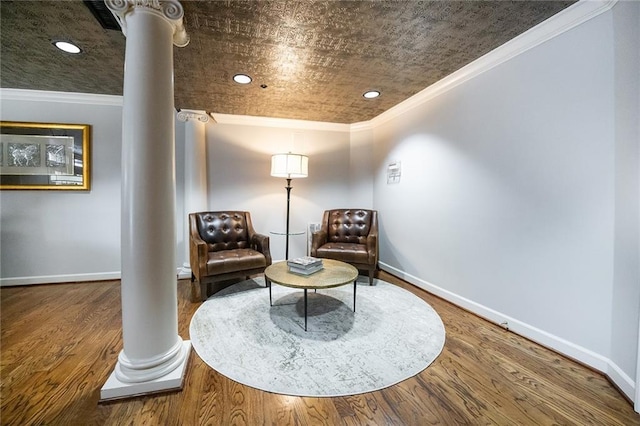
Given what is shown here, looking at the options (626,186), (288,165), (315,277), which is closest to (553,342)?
(626,186)

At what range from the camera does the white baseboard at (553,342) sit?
149 cm

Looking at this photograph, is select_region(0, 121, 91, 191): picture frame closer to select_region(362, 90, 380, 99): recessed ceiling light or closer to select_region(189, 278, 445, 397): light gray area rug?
select_region(189, 278, 445, 397): light gray area rug

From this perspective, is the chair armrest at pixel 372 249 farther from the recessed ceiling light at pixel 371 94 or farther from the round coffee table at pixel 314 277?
the recessed ceiling light at pixel 371 94

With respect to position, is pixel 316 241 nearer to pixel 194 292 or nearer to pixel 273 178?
pixel 273 178

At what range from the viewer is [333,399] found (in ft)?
4.70

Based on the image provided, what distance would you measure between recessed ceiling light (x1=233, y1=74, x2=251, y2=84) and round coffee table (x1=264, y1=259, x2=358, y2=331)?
1925 mm

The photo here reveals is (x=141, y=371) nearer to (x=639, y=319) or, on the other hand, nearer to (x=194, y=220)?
(x=194, y=220)

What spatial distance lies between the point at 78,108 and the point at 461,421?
4.84 m

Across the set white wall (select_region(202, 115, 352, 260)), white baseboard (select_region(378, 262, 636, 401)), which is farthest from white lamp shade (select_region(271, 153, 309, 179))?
white baseboard (select_region(378, 262, 636, 401))

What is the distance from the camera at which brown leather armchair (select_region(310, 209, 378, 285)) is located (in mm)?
3182

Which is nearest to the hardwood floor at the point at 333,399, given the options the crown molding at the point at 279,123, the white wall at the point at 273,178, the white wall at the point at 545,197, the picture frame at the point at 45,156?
the white wall at the point at 545,197

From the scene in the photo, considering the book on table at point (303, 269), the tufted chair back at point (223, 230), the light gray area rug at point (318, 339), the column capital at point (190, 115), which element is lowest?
the light gray area rug at point (318, 339)

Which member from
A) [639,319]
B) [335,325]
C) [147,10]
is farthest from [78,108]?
[639,319]

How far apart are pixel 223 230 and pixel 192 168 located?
0.99 m
